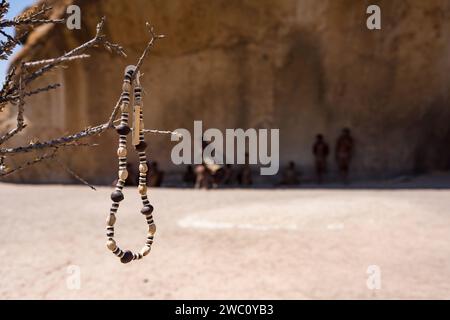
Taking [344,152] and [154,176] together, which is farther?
[154,176]

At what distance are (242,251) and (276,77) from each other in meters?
8.64

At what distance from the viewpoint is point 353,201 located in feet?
24.9

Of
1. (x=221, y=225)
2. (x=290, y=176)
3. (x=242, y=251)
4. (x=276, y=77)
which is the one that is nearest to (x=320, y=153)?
(x=290, y=176)

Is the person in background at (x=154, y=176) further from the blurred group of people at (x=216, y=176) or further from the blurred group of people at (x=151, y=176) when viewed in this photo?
the blurred group of people at (x=216, y=176)

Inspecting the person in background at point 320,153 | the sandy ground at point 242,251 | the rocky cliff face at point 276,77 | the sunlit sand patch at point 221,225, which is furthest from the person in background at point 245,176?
the sunlit sand patch at point 221,225

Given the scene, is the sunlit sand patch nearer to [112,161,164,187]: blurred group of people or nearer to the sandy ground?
the sandy ground

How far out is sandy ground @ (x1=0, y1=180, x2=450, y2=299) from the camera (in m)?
4.48

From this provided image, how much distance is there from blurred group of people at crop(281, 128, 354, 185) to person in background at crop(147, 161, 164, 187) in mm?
3374

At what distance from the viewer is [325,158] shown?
12.6 metres

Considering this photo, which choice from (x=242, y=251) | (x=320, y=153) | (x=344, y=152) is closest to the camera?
(x=242, y=251)

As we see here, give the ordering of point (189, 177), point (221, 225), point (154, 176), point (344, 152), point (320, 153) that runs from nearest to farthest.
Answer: point (221, 225), point (344, 152), point (154, 176), point (320, 153), point (189, 177)

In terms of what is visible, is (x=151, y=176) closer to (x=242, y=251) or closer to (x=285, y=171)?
(x=285, y=171)

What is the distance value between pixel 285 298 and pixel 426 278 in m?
1.42

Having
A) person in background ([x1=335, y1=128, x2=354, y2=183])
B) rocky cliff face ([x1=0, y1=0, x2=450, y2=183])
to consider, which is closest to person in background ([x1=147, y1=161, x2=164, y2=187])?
rocky cliff face ([x1=0, y1=0, x2=450, y2=183])
